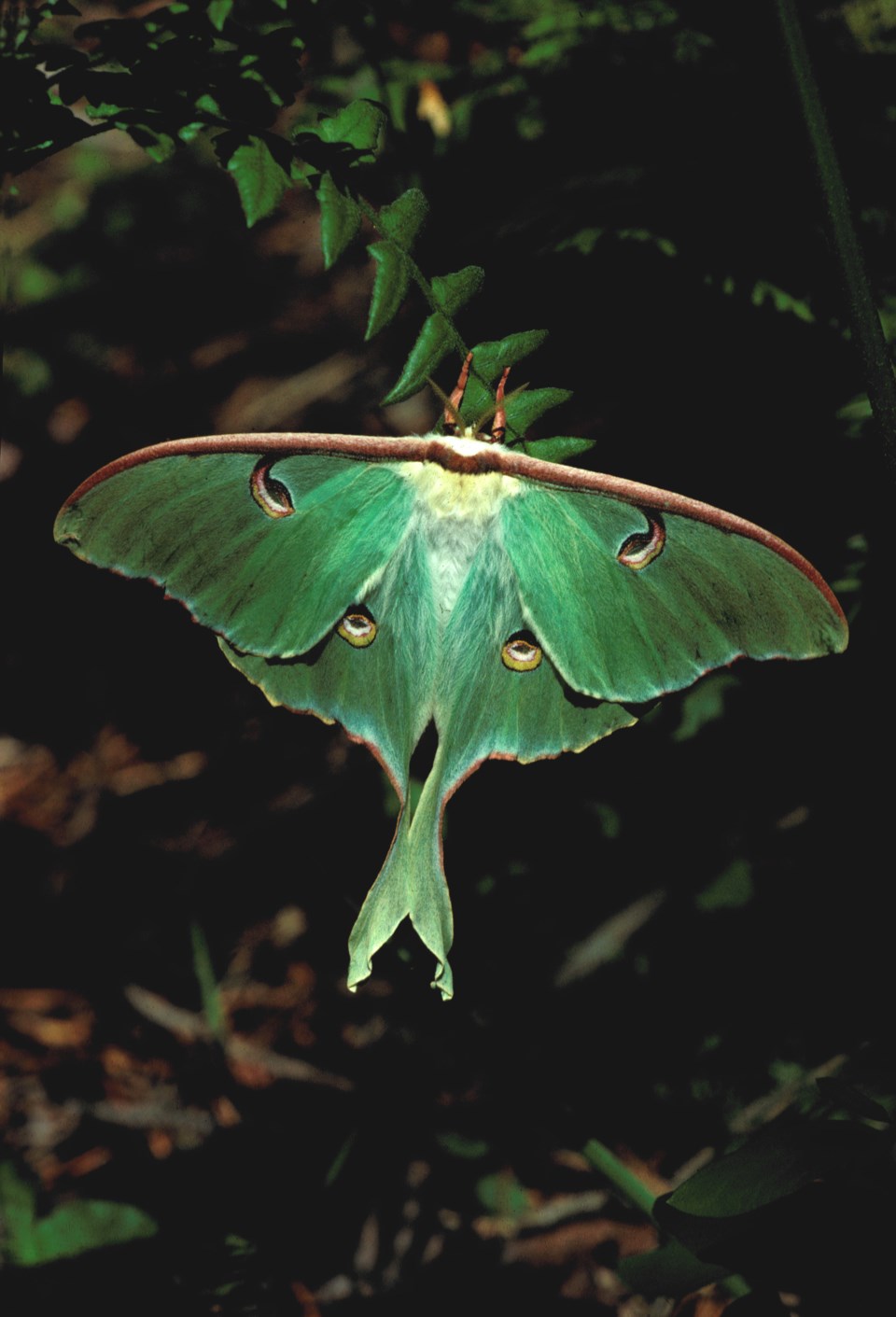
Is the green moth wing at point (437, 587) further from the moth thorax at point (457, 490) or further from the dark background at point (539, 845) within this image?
the dark background at point (539, 845)

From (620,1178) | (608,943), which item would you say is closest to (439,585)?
(620,1178)

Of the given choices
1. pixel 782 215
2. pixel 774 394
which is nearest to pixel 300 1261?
pixel 774 394

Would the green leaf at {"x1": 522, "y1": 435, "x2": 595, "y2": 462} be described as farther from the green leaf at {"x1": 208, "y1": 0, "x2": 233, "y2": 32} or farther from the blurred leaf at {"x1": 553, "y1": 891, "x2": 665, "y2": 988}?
the blurred leaf at {"x1": 553, "y1": 891, "x2": 665, "y2": 988}

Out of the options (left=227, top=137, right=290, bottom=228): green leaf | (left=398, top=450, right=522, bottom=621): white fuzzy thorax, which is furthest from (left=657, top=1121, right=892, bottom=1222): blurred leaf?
(left=227, top=137, right=290, bottom=228): green leaf

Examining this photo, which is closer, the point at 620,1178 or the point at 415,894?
the point at 415,894

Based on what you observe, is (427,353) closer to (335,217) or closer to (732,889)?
(335,217)

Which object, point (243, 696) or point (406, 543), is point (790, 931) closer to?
point (406, 543)

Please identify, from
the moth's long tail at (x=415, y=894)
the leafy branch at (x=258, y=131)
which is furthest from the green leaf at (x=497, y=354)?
the moth's long tail at (x=415, y=894)
